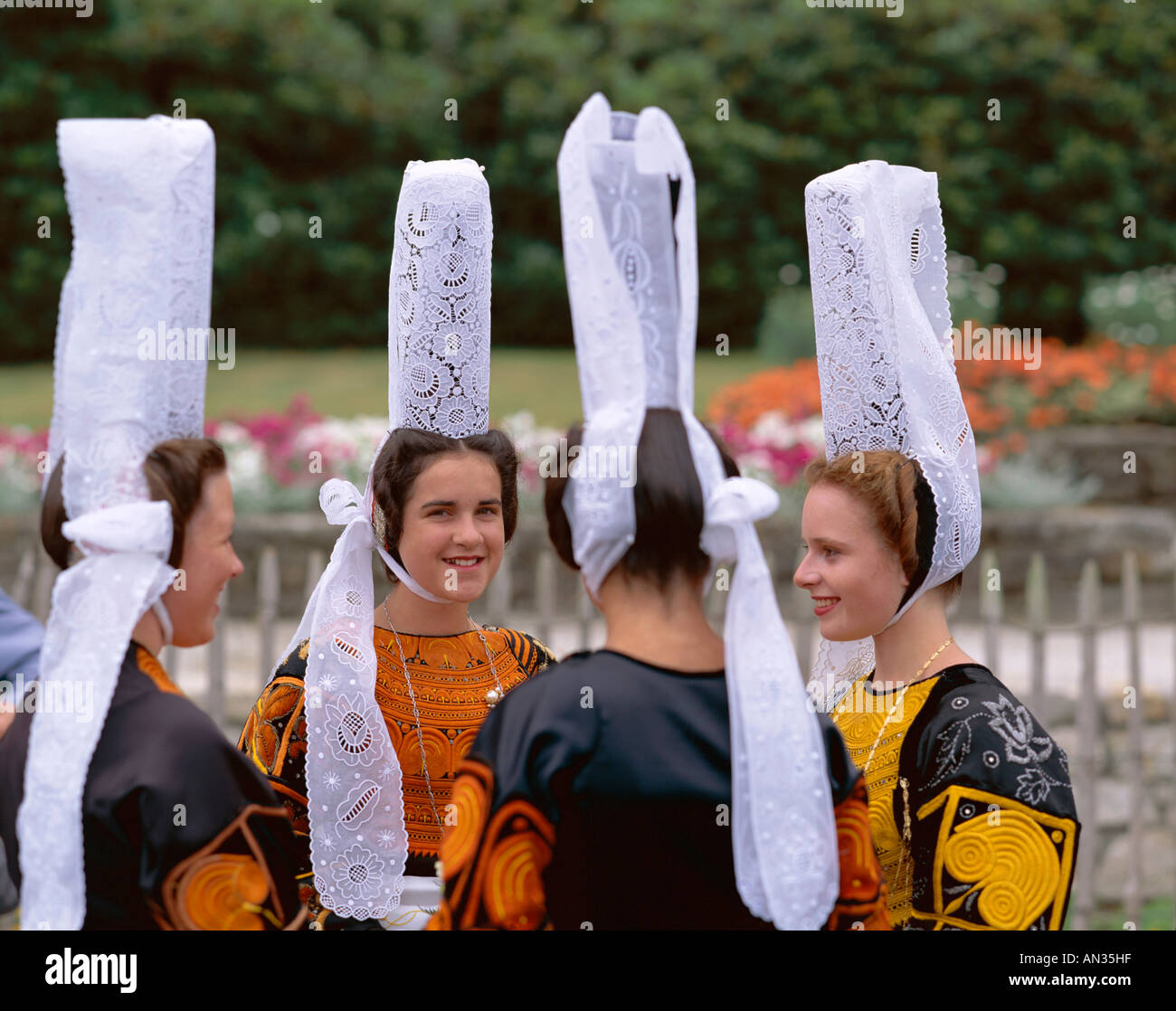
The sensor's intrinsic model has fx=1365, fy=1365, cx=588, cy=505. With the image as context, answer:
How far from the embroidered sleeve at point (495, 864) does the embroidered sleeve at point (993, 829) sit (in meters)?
0.68

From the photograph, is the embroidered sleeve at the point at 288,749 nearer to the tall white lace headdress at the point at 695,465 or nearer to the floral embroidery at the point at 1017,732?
the tall white lace headdress at the point at 695,465

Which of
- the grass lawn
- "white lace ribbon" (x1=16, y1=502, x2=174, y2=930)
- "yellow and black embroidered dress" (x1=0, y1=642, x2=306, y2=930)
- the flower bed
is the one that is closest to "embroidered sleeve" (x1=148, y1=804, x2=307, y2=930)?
"yellow and black embroidered dress" (x1=0, y1=642, x2=306, y2=930)

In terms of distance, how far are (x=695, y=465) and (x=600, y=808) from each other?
49cm

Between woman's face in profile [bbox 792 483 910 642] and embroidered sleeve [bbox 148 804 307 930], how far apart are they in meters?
1.01

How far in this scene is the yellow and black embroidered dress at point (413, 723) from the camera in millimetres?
2570

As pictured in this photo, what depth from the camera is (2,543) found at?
7.40m

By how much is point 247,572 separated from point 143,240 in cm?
553

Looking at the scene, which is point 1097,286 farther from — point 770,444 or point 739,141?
point 770,444

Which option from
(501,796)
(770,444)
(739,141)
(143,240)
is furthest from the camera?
(739,141)

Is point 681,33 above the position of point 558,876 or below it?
above

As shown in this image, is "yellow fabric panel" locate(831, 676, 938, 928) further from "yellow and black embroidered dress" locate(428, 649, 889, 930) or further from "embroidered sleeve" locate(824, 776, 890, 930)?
"yellow and black embroidered dress" locate(428, 649, 889, 930)

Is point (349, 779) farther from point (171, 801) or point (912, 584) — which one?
point (912, 584)

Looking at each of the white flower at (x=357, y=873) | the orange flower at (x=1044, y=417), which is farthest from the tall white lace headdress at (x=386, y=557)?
the orange flower at (x=1044, y=417)
